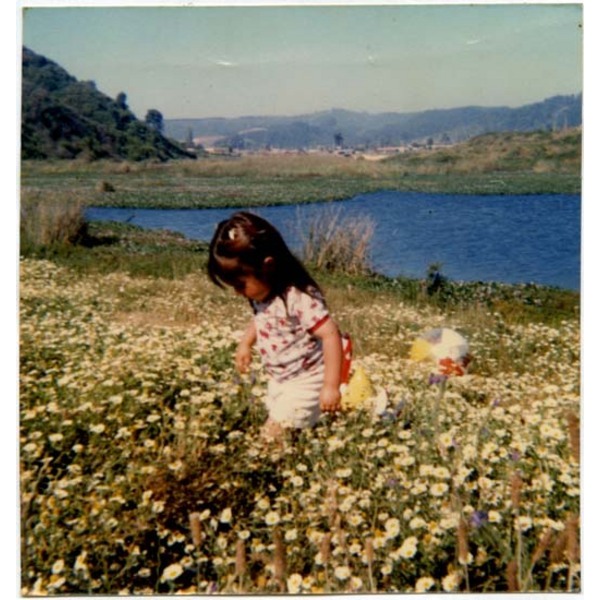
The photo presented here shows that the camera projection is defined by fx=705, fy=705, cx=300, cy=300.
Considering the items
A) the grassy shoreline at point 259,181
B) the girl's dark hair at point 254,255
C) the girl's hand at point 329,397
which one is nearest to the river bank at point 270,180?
the grassy shoreline at point 259,181

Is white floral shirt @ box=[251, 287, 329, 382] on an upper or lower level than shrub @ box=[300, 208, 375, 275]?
lower

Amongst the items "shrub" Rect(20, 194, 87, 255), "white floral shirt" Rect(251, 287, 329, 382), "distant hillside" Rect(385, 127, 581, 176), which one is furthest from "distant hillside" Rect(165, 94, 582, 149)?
"white floral shirt" Rect(251, 287, 329, 382)

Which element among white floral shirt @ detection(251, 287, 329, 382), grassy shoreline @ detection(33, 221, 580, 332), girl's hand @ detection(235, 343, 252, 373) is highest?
grassy shoreline @ detection(33, 221, 580, 332)

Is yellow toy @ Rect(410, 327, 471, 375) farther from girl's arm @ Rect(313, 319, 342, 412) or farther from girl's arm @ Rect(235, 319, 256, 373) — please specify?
girl's arm @ Rect(235, 319, 256, 373)

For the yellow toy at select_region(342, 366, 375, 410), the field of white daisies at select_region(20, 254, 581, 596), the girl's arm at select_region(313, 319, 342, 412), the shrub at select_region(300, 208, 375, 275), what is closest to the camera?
the field of white daisies at select_region(20, 254, 581, 596)

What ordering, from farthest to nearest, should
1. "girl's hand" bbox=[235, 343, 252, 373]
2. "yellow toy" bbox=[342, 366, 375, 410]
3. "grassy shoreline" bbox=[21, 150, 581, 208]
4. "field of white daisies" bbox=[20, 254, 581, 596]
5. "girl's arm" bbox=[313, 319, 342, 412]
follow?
1. "grassy shoreline" bbox=[21, 150, 581, 208]
2. "girl's hand" bbox=[235, 343, 252, 373]
3. "yellow toy" bbox=[342, 366, 375, 410]
4. "girl's arm" bbox=[313, 319, 342, 412]
5. "field of white daisies" bbox=[20, 254, 581, 596]
